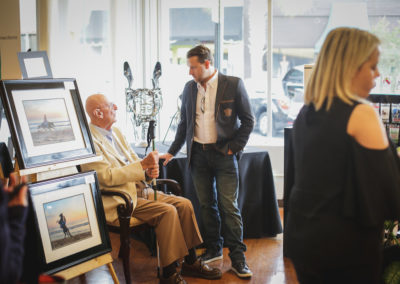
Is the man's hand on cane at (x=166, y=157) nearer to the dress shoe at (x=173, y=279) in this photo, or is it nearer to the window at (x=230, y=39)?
the dress shoe at (x=173, y=279)

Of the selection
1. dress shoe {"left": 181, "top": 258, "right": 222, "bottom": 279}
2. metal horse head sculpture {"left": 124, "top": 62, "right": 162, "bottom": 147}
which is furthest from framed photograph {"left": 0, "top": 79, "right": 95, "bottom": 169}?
metal horse head sculpture {"left": 124, "top": 62, "right": 162, "bottom": 147}

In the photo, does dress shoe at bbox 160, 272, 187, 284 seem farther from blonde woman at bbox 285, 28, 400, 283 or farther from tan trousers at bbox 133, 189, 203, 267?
blonde woman at bbox 285, 28, 400, 283

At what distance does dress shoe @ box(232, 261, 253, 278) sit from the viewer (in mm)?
3193

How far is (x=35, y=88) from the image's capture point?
2.54 meters

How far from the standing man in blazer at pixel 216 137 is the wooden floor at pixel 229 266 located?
0.12 m

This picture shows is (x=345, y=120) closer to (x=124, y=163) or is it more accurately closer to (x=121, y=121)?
(x=124, y=163)

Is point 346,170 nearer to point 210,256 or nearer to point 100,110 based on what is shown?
point 100,110

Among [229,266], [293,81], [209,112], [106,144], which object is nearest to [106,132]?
[106,144]

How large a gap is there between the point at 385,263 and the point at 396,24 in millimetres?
3239

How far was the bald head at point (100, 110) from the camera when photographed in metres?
3.07

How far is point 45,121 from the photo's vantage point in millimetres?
2549

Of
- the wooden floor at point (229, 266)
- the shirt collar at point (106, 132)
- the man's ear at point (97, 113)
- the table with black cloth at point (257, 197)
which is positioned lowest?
the wooden floor at point (229, 266)

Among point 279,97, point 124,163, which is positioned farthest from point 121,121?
point 124,163

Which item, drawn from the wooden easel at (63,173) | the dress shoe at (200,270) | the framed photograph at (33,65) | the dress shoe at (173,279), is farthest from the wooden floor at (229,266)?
the framed photograph at (33,65)
